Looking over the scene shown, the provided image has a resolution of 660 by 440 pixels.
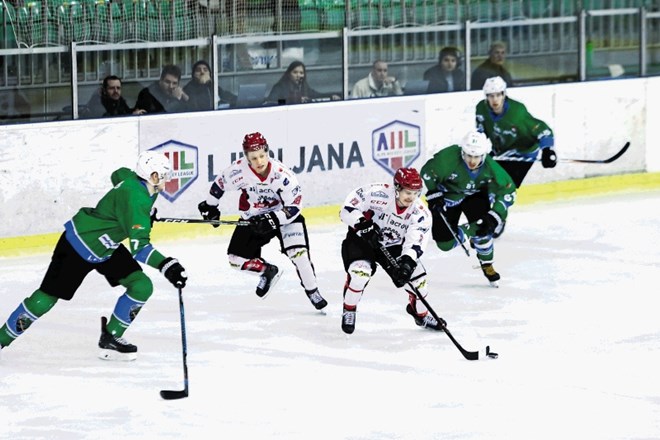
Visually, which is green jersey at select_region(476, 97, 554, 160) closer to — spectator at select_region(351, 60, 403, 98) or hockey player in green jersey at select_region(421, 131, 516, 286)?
hockey player in green jersey at select_region(421, 131, 516, 286)

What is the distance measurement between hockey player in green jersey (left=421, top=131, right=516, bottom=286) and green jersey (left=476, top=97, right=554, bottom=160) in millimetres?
1032

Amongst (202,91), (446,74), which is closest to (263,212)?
(202,91)

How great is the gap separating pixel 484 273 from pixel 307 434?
2.82 m

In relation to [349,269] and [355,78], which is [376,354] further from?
[355,78]

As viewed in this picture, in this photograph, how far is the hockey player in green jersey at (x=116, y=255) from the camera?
266 inches

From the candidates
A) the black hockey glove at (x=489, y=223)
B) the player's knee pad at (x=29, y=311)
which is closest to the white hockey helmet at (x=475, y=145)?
the black hockey glove at (x=489, y=223)

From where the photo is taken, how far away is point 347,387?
262 inches

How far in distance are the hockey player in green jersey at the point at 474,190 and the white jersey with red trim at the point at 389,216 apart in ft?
3.42

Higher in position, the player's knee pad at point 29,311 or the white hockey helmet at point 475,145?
the white hockey helmet at point 475,145

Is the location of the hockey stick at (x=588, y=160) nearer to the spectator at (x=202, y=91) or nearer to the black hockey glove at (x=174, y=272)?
the spectator at (x=202, y=91)

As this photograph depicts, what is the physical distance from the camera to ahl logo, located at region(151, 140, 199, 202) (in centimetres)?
978

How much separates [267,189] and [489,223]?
1177 millimetres

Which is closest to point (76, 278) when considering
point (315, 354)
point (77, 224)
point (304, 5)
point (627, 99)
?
point (77, 224)

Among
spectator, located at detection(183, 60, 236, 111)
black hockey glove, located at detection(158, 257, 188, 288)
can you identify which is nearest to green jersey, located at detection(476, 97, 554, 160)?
spectator, located at detection(183, 60, 236, 111)
